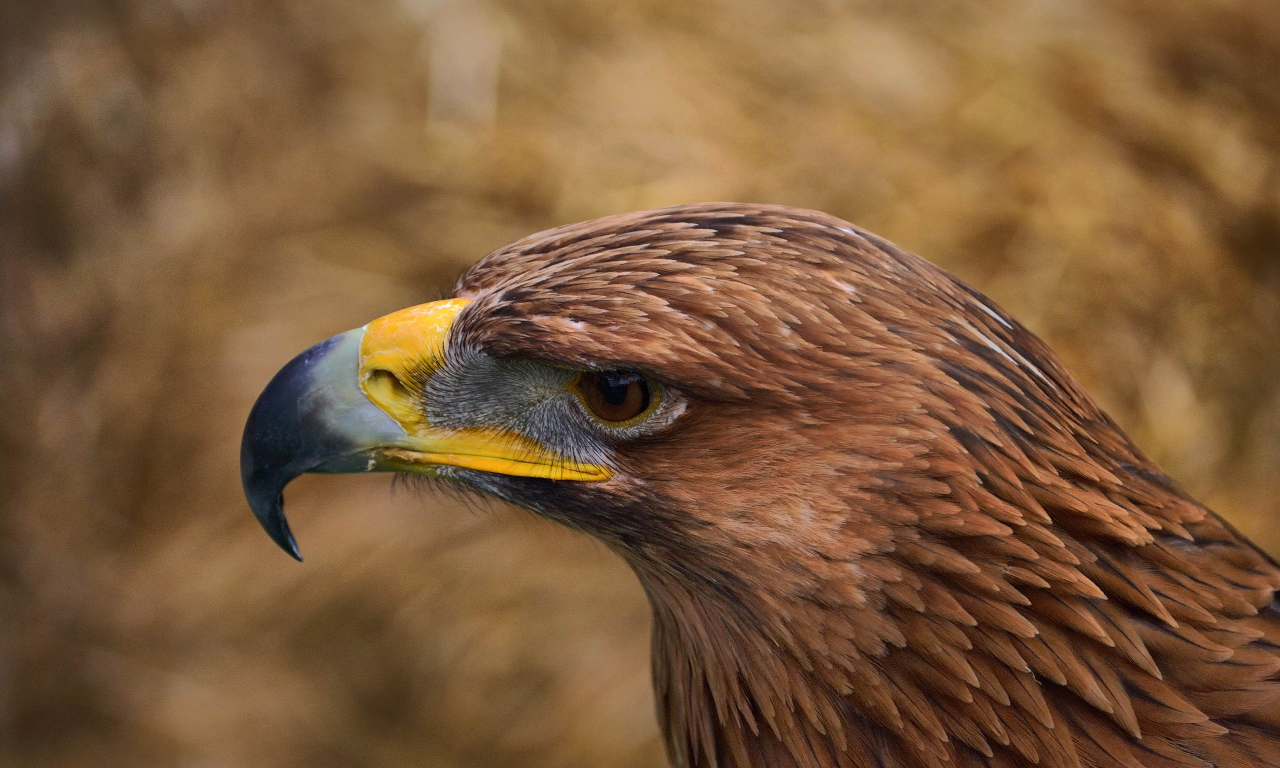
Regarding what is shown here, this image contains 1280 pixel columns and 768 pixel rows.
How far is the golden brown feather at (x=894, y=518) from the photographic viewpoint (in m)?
1.48

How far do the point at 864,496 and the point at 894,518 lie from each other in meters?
0.05

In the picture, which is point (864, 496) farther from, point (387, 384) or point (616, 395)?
point (387, 384)

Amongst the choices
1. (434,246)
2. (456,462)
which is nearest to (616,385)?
(456,462)

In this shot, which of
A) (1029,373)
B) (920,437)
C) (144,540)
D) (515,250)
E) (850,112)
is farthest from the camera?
→ (850,112)

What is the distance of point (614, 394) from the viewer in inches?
62.4

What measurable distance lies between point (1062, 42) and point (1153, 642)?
3175 millimetres

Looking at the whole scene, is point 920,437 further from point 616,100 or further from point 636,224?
point 616,100

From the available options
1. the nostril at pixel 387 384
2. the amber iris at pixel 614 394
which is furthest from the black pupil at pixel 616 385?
the nostril at pixel 387 384

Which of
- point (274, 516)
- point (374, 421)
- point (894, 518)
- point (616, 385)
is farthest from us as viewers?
point (274, 516)

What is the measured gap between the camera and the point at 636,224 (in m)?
1.66

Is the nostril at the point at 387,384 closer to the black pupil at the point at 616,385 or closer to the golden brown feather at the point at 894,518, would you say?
the golden brown feather at the point at 894,518

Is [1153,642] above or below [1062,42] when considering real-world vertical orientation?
below

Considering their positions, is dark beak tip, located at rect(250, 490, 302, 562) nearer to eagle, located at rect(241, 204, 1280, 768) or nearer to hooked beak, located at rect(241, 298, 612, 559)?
hooked beak, located at rect(241, 298, 612, 559)

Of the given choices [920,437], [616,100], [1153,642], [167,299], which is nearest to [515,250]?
[920,437]
